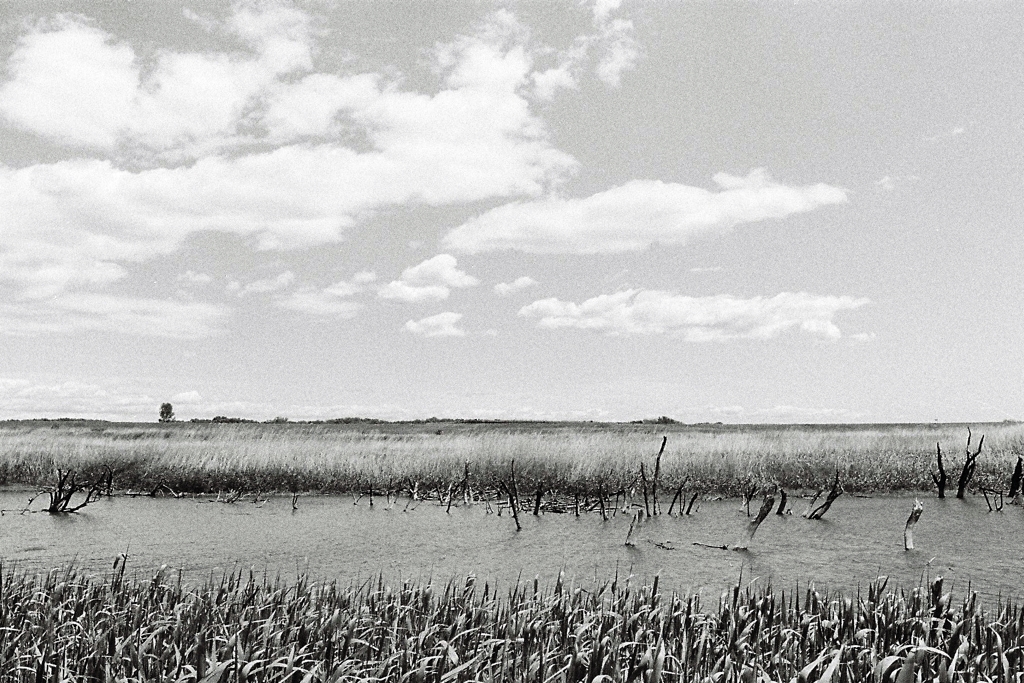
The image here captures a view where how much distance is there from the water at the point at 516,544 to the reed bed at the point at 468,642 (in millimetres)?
3667

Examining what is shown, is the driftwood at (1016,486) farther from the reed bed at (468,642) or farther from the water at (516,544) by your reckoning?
the reed bed at (468,642)

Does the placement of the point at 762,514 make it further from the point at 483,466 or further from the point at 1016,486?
the point at 1016,486

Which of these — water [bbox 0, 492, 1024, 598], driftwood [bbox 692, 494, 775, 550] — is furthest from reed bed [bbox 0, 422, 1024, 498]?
driftwood [bbox 692, 494, 775, 550]

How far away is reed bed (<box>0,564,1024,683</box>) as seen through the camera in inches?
242

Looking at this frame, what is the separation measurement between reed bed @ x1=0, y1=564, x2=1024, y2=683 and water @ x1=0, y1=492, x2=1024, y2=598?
3.67m

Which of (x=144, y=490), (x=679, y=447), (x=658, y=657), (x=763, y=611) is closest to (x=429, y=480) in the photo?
(x=144, y=490)

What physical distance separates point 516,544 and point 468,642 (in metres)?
9.81

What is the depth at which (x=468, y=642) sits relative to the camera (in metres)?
7.66

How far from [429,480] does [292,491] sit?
15.8 ft

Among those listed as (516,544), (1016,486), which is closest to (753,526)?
(516,544)

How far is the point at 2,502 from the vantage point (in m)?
23.9

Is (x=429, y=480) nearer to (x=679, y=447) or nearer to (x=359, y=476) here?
(x=359, y=476)

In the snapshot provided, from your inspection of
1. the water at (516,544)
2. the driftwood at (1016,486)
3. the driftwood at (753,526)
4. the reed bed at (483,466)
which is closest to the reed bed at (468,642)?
the water at (516,544)

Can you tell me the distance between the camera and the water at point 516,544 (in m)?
14.6
